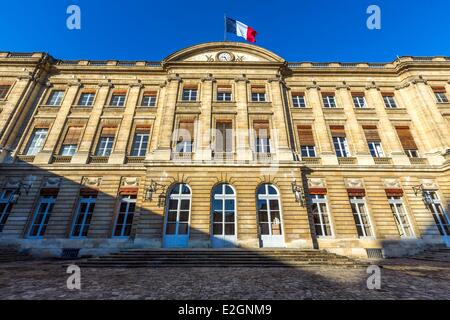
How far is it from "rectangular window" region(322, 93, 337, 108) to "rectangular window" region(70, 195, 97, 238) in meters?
17.2

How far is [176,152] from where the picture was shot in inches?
520

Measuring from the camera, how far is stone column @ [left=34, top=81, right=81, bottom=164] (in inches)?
523

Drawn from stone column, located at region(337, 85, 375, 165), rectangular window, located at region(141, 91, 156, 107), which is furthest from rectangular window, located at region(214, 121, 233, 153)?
stone column, located at region(337, 85, 375, 165)

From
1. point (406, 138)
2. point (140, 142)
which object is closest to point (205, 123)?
point (140, 142)

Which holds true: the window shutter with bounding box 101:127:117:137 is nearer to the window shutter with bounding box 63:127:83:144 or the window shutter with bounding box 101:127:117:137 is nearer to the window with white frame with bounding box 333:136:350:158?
the window shutter with bounding box 63:127:83:144

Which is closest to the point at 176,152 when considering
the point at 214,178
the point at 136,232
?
the point at 214,178

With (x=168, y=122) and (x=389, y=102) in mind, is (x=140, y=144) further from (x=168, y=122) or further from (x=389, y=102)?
(x=389, y=102)

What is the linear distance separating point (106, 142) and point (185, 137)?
553 cm

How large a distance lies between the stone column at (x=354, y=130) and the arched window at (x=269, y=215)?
6.40 meters

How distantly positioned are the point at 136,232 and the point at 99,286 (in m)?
5.80

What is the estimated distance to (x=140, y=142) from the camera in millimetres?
14508

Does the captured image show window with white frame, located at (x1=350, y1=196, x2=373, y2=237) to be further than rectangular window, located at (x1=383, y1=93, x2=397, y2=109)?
No

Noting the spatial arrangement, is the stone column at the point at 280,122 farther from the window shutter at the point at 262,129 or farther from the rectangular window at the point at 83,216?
the rectangular window at the point at 83,216
